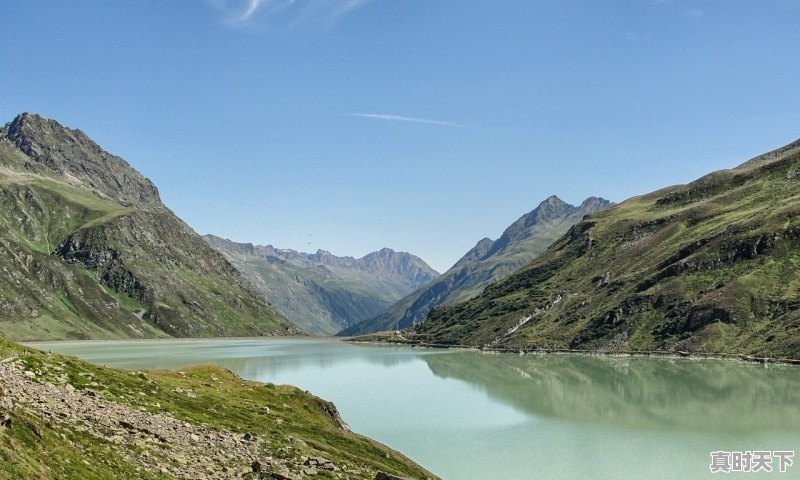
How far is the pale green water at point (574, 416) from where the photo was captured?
222 feet

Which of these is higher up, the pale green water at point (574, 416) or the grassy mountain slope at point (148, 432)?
the grassy mountain slope at point (148, 432)

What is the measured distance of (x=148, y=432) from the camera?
118 feet

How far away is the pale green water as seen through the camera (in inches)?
2670

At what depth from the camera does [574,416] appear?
105 metres

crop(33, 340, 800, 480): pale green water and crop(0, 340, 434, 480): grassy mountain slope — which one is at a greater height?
crop(0, 340, 434, 480): grassy mountain slope

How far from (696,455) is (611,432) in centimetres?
1828

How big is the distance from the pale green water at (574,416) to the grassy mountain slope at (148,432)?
67.4 ft

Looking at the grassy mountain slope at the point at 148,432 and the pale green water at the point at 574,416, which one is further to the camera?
the pale green water at the point at 574,416

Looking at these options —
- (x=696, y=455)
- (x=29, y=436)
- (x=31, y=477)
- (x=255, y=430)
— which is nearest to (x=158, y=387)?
(x=255, y=430)

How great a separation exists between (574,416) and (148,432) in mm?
84589

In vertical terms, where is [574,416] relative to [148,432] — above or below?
below

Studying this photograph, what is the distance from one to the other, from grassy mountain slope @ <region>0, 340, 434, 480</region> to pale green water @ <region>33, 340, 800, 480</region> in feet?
67.4

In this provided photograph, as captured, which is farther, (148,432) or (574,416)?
(574,416)

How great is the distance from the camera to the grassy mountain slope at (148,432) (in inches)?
1052
